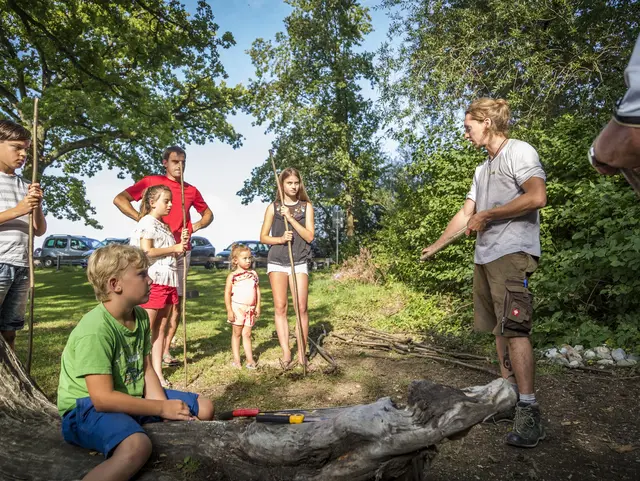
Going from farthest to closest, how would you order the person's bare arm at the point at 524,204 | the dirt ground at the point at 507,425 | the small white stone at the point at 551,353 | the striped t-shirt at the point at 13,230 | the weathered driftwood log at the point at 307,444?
the small white stone at the point at 551,353
the striped t-shirt at the point at 13,230
the person's bare arm at the point at 524,204
the dirt ground at the point at 507,425
the weathered driftwood log at the point at 307,444

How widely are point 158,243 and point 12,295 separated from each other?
1.33 m

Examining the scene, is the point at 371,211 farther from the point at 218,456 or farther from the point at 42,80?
the point at 218,456

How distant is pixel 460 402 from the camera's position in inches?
74.6

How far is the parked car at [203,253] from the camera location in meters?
29.3

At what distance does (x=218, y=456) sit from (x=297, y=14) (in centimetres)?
2831

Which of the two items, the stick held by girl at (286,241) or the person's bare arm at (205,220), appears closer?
the stick held by girl at (286,241)

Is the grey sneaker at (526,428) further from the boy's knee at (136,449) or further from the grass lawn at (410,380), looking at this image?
the boy's knee at (136,449)

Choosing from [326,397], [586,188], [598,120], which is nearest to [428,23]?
[598,120]

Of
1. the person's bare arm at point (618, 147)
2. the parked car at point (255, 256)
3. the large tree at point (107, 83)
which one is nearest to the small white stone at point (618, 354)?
the person's bare arm at point (618, 147)

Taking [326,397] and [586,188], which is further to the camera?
[586,188]

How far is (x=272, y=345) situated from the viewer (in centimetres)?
687

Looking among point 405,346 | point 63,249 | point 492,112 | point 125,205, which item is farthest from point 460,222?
point 63,249

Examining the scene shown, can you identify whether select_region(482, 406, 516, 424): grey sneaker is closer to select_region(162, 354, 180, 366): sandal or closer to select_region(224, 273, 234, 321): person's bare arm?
select_region(224, 273, 234, 321): person's bare arm

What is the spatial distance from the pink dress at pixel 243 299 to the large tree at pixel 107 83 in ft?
20.6
